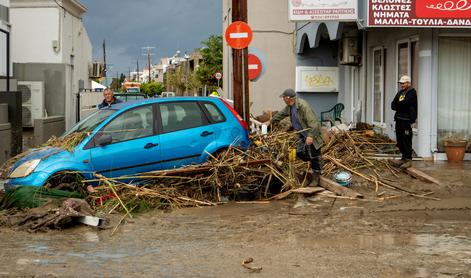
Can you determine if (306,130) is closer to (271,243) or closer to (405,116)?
(405,116)

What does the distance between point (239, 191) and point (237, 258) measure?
3289 mm

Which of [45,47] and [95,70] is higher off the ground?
[45,47]

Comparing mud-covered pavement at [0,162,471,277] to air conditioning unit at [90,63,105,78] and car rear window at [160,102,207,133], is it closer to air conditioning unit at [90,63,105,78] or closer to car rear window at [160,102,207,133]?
car rear window at [160,102,207,133]

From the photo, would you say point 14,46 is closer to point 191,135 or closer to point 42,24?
point 42,24

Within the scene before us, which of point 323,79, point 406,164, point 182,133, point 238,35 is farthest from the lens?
point 323,79

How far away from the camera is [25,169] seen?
9.28 meters

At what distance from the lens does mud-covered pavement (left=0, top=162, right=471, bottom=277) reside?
20.7ft

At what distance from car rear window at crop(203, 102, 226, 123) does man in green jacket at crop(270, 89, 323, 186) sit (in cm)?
111

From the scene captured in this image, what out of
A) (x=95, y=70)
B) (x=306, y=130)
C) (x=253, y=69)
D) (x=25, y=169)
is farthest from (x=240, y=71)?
(x=95, y=70)

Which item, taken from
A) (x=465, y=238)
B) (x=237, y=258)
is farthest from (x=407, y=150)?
(x=237, y=258)

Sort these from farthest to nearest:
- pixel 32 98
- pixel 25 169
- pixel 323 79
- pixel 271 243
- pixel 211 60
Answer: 1. pixel 211 60
2. pixel 32 98
3. pixel 323 79
4. pixel 25 169
5. pixel 271 243

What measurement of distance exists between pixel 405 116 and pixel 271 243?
5218 mm

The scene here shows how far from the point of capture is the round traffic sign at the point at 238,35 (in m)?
11.9

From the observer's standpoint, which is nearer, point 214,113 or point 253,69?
point 214,113
